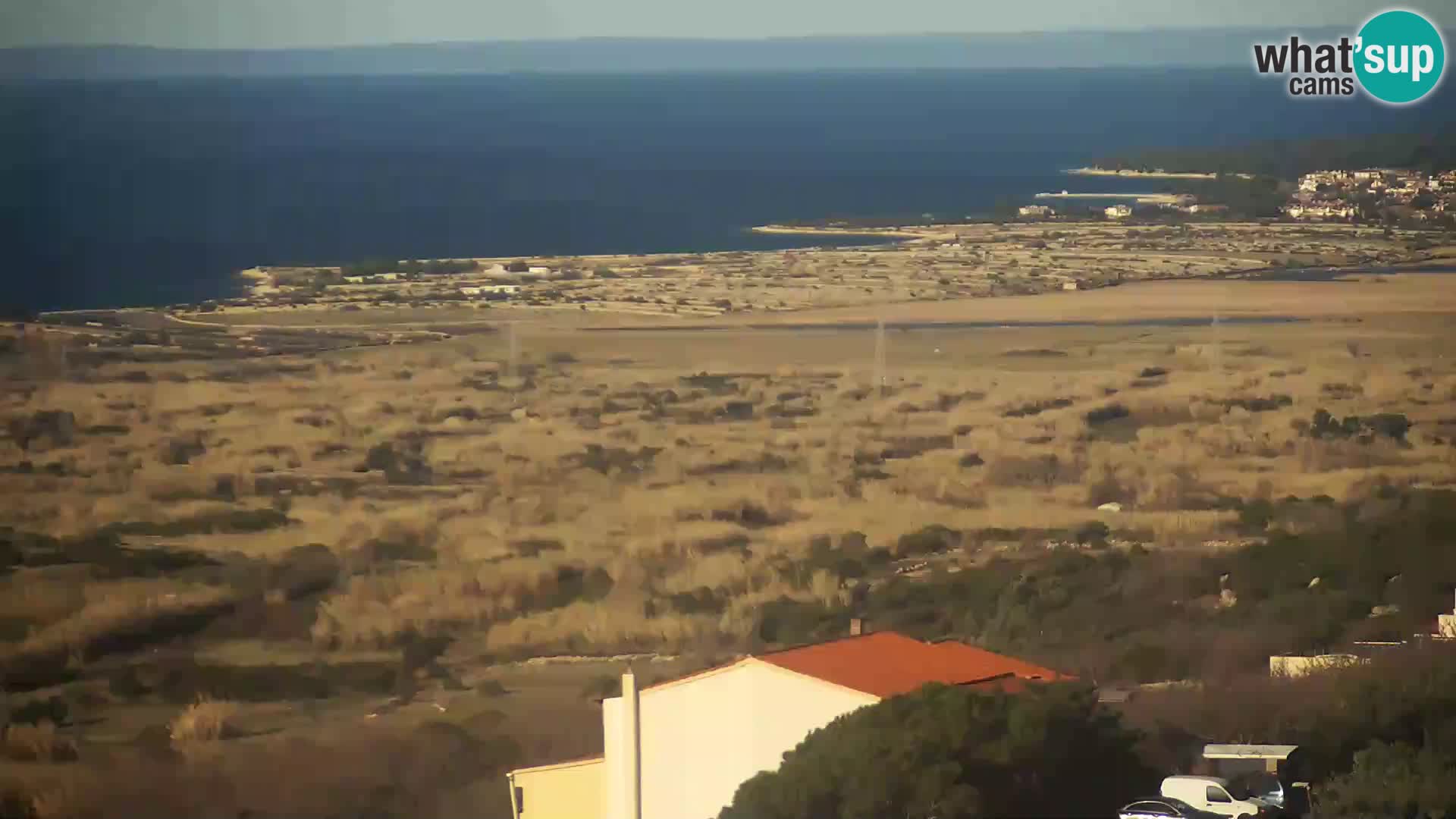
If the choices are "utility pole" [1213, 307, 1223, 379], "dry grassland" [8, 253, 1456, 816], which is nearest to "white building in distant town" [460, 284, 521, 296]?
"dry grassland" [8, 253, 1456, 816]

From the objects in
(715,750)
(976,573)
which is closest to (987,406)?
(976,573)

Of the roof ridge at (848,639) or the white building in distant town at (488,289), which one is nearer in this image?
the roof ridge at (848,639)

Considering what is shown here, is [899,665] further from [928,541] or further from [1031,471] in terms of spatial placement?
[1031,471]

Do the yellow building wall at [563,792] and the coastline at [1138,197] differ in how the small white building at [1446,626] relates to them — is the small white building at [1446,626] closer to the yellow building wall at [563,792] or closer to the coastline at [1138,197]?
the coastline at [1138,197]

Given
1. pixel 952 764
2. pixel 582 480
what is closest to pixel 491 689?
pixel 582 480

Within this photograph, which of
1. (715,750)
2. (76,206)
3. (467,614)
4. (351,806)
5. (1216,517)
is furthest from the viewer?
(76,206)

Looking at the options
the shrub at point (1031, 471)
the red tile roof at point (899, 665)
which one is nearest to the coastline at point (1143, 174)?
the shrub at point (1031, 471)

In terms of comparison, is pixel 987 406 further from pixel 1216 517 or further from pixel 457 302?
pixel 457 302
